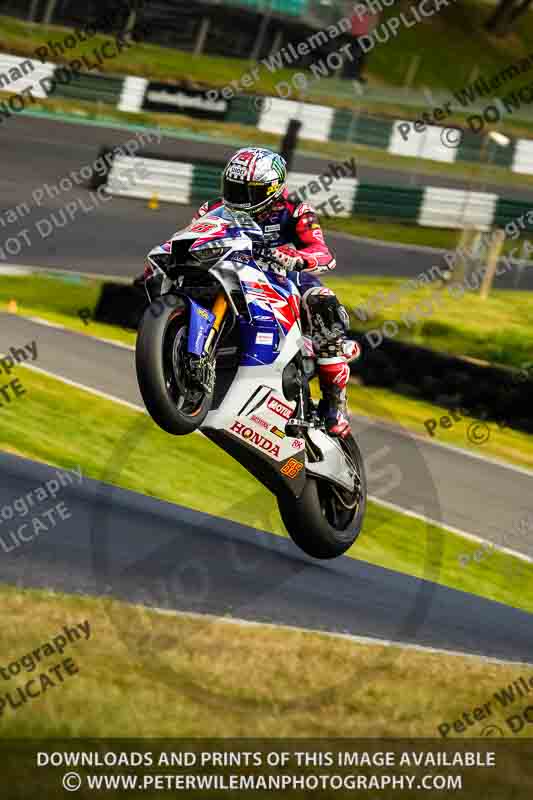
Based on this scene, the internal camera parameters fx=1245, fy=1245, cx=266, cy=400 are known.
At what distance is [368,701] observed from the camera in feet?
23.5

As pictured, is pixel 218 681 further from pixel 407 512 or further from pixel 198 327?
pixel 407 512

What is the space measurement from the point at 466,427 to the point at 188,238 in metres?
11.4

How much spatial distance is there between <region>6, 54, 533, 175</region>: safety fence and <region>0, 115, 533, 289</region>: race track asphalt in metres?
1.75

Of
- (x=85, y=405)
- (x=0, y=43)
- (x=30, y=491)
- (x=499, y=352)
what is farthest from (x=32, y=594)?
(x=0, y=43)

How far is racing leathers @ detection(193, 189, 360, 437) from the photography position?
7.34 meters

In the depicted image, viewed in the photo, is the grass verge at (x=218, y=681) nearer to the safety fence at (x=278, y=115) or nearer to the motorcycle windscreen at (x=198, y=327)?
the motorcycle windscreen at (x=198, y=327)

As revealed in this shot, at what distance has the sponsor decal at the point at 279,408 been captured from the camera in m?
6.70

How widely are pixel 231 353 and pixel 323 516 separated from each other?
63.0 inches

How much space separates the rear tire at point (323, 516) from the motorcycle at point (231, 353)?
11cm

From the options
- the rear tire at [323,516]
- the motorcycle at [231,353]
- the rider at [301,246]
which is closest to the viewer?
the motorcycle at [231,353]

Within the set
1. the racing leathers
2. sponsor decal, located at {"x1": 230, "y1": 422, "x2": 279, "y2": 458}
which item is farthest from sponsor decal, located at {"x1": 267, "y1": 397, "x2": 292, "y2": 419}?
the racing leathers

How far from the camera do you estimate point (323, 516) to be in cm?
789

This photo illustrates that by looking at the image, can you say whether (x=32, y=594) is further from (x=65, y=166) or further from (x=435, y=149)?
(x=435, y=149)

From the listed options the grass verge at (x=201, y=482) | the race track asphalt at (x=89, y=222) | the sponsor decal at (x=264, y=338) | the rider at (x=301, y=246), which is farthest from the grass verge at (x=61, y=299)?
the sponsor decal at (x=264, y=338)
